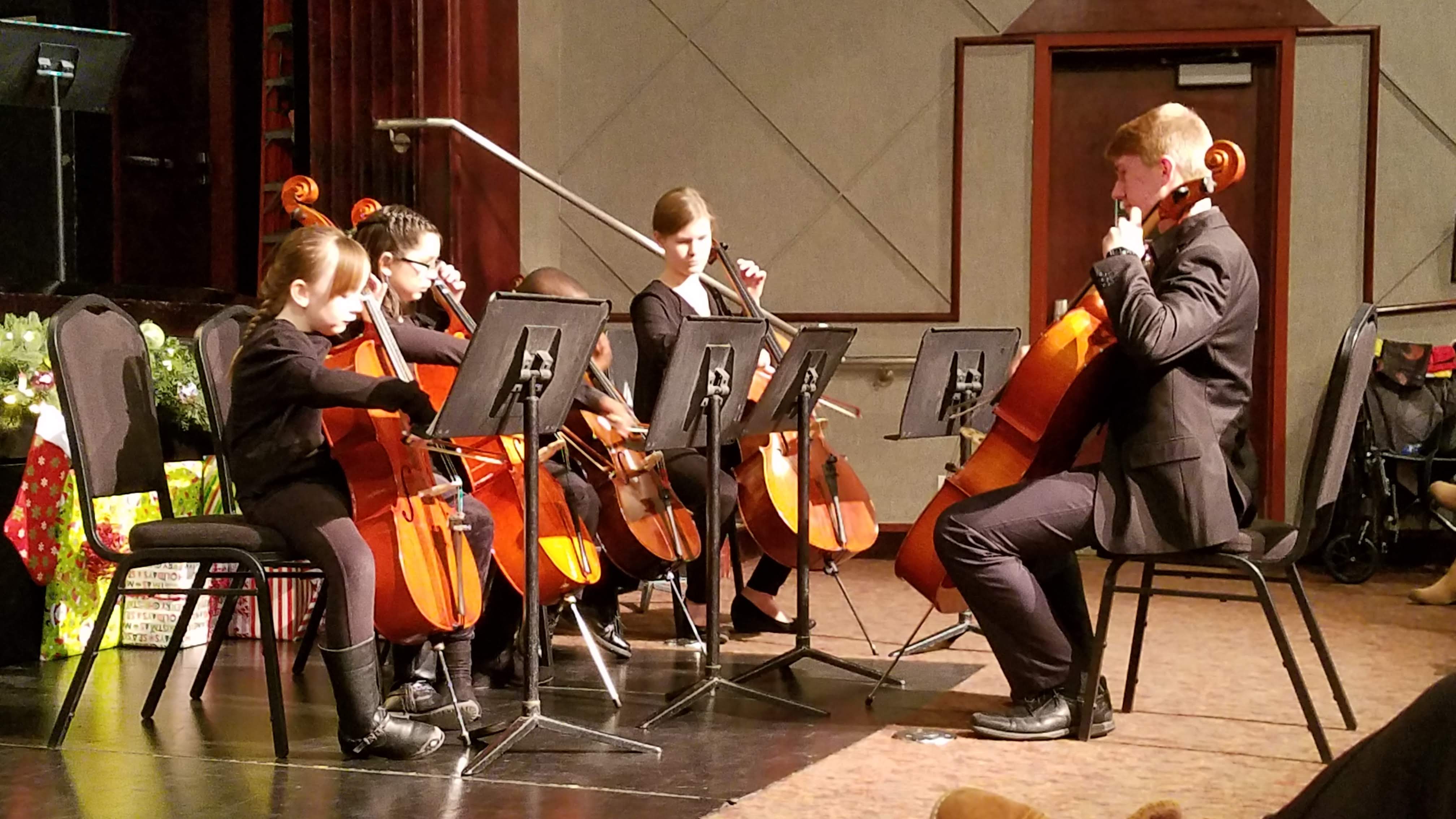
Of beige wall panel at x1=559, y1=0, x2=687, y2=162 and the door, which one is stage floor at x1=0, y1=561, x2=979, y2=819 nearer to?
beige wall panel at x1=559, y1=0, x2=687, y2=162

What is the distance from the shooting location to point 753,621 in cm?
Answer: 478

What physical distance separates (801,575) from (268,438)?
1.31 meters

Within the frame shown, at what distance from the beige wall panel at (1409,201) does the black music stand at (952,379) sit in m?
2.98

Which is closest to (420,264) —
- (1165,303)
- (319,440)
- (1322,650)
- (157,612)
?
(319,440)

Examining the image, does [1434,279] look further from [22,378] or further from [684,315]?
[22,378]

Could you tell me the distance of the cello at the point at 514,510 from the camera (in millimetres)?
3582

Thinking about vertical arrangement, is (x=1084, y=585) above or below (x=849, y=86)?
below

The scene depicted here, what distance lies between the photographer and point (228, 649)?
4.51 m

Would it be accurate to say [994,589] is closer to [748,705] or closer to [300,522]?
[748,705]

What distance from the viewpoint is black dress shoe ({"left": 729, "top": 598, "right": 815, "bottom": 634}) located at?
4.77 meters

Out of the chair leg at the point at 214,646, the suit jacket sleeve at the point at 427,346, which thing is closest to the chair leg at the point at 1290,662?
the suit jacket sleeve at the point at 427,346

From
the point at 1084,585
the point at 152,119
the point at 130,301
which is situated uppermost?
the point at 152,119

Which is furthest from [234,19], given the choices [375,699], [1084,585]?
[375,699]

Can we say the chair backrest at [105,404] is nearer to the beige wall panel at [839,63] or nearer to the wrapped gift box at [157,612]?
the wrapped gift box at [157,612]
